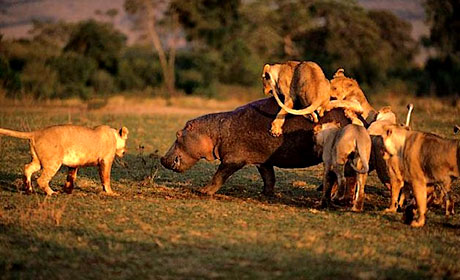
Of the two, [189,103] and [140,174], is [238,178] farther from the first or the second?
[189,103]

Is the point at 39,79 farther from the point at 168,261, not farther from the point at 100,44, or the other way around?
the point at 168,261

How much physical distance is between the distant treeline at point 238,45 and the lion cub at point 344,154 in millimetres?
29325

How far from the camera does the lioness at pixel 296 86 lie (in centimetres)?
976

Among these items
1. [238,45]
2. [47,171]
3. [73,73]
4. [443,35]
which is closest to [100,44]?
[73,73]

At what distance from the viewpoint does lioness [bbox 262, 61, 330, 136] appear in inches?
384

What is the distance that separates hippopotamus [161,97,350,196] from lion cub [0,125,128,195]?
1259 millimetres

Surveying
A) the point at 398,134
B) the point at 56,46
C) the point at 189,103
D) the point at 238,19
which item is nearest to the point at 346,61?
the point at 238,19

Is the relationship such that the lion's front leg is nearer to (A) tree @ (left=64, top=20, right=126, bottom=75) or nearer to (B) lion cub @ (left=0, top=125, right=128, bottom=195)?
(B) lion cub @ (left=0, top=125, right=128, bottom=195)

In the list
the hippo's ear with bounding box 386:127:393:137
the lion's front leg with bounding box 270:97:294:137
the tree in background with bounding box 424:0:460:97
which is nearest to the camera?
the hippo's ear with bounding box 386:127:393:137

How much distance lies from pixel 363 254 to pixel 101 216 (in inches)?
126

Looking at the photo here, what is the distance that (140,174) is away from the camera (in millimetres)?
12445

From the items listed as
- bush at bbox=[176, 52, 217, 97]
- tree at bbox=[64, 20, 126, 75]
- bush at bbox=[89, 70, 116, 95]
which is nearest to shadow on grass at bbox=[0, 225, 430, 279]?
bush at bbox=[89, 70, 116, 95]

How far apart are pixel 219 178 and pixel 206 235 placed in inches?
111

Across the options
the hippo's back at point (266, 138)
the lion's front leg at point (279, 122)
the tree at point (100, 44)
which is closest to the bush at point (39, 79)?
the tree at point (100, 44)
